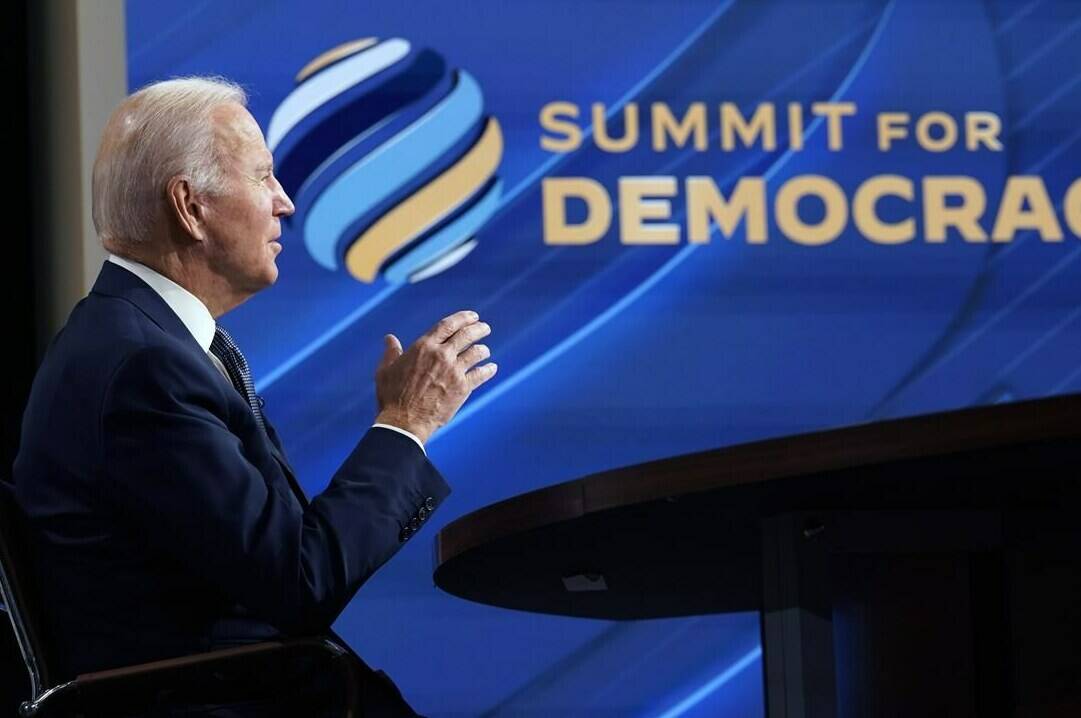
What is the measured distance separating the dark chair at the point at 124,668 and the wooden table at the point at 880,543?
0.82 feet

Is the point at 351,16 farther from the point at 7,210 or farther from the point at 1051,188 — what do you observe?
the point at 1051,188

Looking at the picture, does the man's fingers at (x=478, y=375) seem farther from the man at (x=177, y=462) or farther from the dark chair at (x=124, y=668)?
the dark chair at (x=124, y=668)

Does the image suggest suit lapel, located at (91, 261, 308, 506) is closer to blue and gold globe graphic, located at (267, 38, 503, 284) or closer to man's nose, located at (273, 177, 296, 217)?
man's nose, located at (273, 177, 296, 217)

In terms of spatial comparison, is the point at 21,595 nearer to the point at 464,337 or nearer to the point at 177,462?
the point at 177,462

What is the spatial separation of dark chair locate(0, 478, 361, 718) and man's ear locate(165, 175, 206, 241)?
32 centimetres

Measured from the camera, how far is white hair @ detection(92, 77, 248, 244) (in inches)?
62.8

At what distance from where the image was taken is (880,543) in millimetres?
1453

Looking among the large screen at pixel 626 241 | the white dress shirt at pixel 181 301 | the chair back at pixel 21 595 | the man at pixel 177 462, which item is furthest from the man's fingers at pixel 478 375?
the large screen at pixel 626 241

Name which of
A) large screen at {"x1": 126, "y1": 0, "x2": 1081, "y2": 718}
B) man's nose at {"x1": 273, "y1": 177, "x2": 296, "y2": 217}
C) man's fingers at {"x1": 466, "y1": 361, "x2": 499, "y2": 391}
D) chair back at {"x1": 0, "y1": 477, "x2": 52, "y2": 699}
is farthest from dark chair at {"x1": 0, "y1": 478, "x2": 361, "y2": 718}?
large screen at {"x1": 126, "y1": 0, "x2": 1081, "y2": 718}

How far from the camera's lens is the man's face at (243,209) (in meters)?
1.65

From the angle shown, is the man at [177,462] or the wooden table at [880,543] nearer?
the wooden table at [880,543]

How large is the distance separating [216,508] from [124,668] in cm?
17

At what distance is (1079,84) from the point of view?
3854 mm

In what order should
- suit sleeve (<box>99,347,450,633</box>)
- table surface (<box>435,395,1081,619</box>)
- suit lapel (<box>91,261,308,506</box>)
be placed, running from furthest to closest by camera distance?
suit lapel (<box>91,261,308,506</box>) → suit sleeve (<box>99,347,450,633</box>) → table surface (<box>435,395,1081,619</box>)
